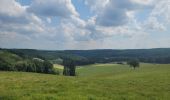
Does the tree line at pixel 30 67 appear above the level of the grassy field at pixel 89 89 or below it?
below

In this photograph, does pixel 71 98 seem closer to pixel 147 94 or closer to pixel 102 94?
pixel 102 94

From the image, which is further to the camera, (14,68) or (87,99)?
(14,68)

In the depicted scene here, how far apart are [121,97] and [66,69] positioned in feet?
381

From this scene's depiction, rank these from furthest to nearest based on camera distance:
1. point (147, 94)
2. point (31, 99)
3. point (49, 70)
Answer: point (49, 70)
point (147, 94)
point (31, 99)

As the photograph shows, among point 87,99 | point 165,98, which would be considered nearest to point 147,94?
point 165,98

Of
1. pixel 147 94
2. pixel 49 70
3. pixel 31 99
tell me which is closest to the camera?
pixel 31 99

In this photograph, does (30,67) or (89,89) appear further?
(30,67)

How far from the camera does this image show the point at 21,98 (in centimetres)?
2081

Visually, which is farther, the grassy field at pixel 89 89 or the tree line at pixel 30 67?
the tree line at pixel 30 67

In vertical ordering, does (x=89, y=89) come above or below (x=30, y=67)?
above

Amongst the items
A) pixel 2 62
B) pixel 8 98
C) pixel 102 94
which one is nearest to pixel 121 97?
pixel 102 94

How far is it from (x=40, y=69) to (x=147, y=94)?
111526 millimetres

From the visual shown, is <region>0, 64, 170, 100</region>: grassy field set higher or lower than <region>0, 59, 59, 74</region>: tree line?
higher

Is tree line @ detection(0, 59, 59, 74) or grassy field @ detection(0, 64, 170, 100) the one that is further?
tree line @ detection(0, 59, 59, 74)
